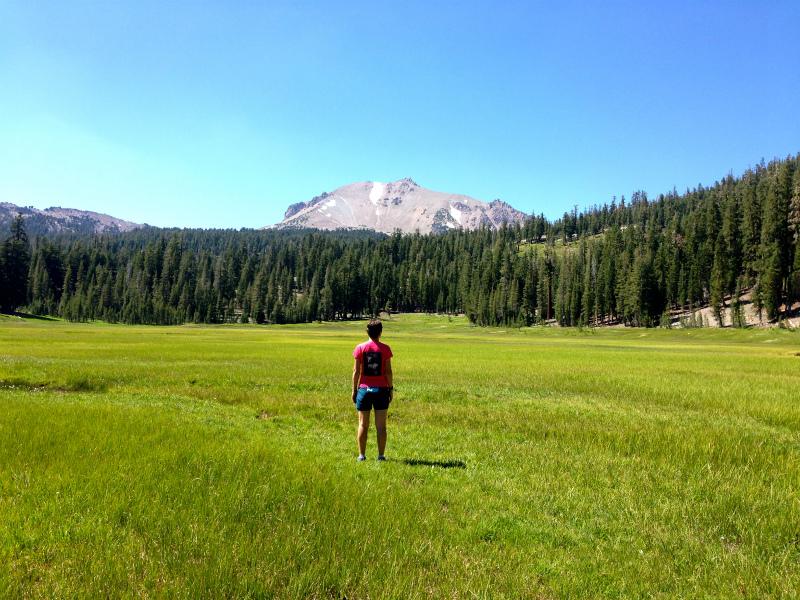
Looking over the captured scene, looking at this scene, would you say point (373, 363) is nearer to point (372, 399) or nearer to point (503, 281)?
point (372, 399)

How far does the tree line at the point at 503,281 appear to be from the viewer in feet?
333

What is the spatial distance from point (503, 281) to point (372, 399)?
14130cm

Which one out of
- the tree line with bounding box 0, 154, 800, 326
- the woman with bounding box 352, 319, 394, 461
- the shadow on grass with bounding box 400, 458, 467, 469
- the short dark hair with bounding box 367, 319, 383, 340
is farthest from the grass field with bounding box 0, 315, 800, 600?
the tree line with bounding box 0, 154, 800, 326

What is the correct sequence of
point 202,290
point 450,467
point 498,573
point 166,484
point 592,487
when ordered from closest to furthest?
point 498,573 → point 166,484 → point 592,487 → point 450,467 → point 202,290

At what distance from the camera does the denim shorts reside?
9.41 meters

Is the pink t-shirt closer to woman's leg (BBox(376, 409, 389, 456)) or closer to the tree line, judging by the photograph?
woman's leg (BBox(376, 409, 389, 456))

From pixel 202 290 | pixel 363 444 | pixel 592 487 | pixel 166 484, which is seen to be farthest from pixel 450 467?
pixel 202 290

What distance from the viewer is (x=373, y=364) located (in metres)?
9.43

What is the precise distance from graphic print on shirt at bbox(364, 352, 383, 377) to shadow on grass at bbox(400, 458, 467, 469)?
2.12 m

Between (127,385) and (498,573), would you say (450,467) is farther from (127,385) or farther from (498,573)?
(127,385)

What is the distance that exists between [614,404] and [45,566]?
17.9 meters

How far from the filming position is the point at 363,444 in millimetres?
9383

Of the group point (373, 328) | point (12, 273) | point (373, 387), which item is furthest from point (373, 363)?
point (12, 273)

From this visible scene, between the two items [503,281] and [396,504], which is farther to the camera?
[503,281]
